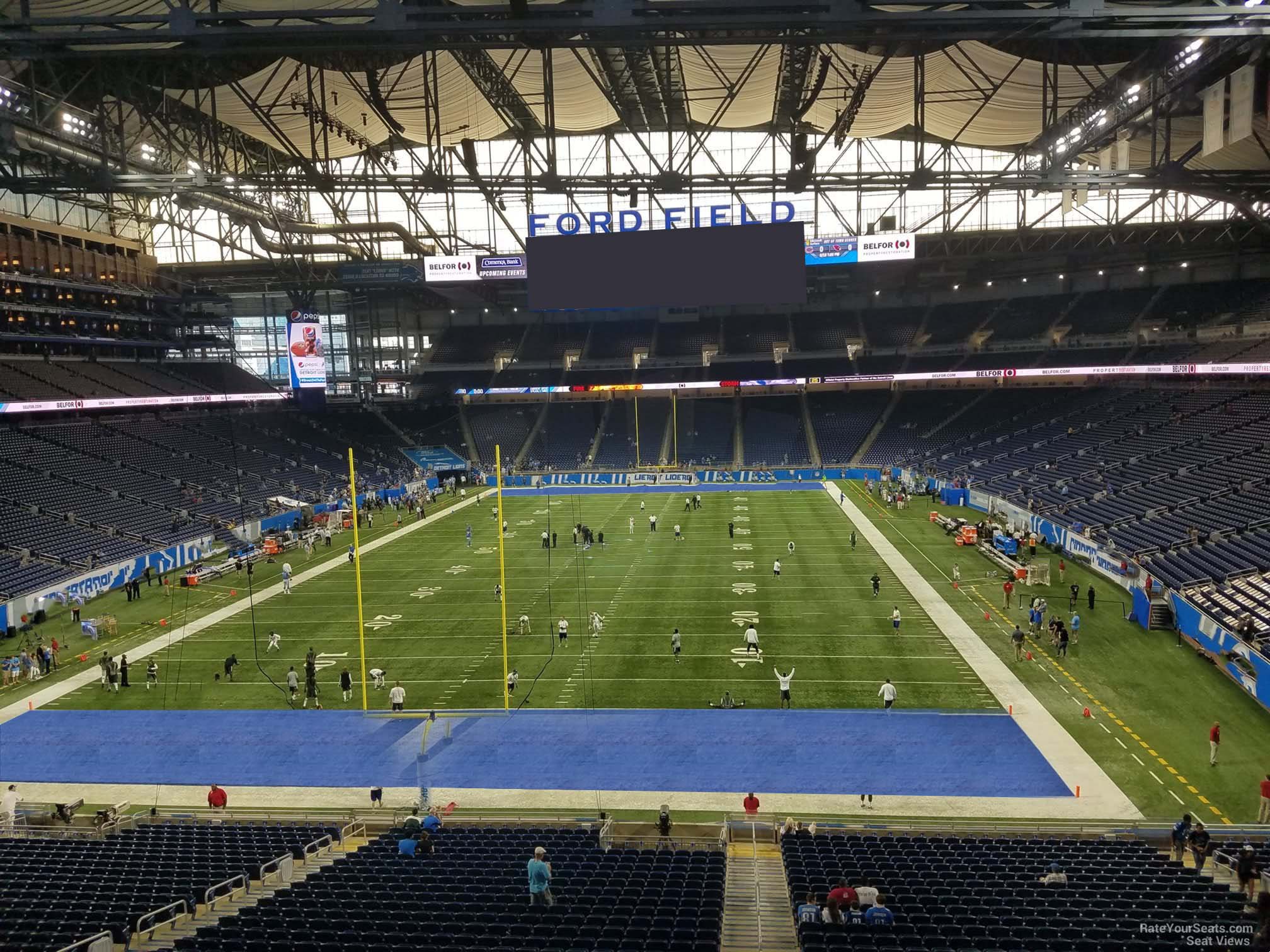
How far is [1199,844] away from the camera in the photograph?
1258cm

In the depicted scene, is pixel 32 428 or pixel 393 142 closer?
pixel 393 142

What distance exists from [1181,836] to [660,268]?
13.9m

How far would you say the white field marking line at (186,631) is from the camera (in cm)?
2333

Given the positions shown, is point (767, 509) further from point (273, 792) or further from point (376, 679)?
point (273, 792)

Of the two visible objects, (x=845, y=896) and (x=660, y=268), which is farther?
(x=660, y=268)

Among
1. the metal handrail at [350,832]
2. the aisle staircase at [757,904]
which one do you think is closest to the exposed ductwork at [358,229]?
the metal handrail at [350,832]

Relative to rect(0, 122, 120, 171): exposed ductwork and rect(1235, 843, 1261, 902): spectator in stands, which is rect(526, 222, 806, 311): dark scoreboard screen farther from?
rect(1235, 843, 1261, 902): spectator in stands

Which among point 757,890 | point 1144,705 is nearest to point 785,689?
point 1144,705

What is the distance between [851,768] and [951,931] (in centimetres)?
857

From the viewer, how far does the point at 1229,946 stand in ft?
27.9

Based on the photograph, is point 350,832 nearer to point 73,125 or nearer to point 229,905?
point 229,905

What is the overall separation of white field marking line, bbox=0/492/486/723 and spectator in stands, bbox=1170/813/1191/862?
86.7 ft

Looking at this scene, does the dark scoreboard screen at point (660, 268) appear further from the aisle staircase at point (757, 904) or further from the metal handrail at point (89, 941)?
the metal handrail at point (89, 941)

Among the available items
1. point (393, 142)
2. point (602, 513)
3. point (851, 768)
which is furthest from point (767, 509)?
point (851, 768)
